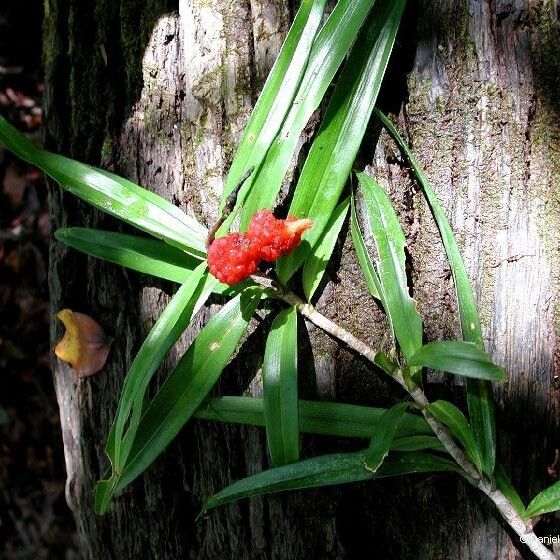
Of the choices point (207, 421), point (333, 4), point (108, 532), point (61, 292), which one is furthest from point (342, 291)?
point (108, 532)

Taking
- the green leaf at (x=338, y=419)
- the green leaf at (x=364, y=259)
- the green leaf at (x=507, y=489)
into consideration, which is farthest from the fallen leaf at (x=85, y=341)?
the green leaf at (x=507, y=489)

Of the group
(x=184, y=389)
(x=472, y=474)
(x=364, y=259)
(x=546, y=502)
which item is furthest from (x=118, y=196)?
(x=546, y=502)

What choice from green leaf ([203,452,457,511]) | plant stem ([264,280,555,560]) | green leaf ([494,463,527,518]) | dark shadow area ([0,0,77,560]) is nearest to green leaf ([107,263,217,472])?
green leaf ([203,452,457,511])

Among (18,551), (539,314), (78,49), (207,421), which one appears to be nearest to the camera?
(539,314)

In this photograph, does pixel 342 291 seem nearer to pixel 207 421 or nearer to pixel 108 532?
pixel 207 421

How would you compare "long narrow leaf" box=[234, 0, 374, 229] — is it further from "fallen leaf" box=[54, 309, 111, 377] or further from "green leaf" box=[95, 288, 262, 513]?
"fallen leaf" box=[54, 309, 111, 377]

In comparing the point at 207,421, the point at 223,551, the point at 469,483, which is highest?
the point at 207,421

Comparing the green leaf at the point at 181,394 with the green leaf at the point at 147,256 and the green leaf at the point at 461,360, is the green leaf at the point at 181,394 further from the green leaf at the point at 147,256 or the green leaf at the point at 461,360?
the green leaf at the point at 461,360
